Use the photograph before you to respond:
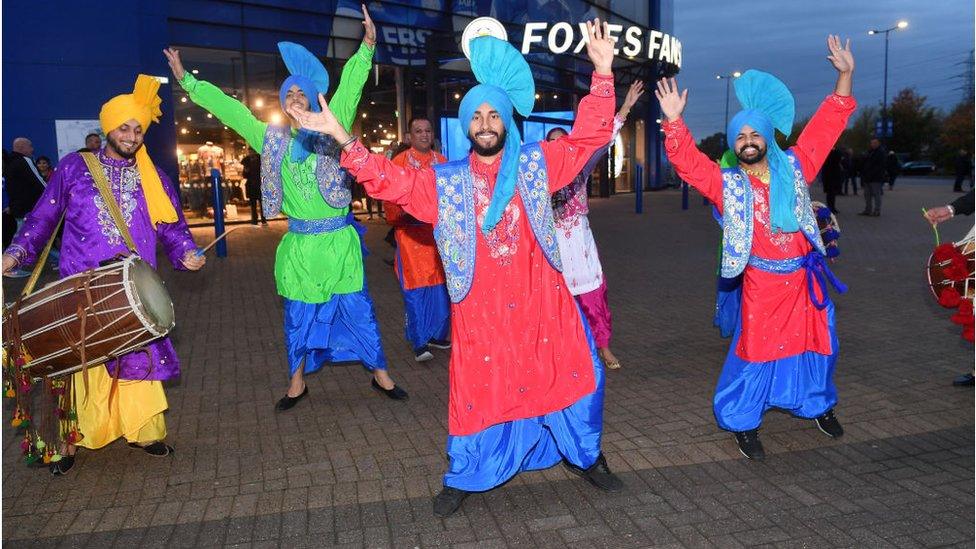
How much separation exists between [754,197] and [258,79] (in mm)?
15732

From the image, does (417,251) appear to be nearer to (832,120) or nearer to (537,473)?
(537,473)

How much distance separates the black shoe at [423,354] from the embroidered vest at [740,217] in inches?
112

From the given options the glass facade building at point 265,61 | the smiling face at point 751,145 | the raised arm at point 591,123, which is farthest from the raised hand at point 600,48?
the glass facade building at point 265,61

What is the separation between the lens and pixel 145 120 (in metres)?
4.26

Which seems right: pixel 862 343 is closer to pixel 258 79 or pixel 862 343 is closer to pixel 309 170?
pixel 309 170

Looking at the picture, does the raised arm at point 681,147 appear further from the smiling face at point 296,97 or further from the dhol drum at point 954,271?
the smiling face at point 296,97

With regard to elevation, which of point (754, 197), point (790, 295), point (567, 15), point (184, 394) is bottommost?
point (184, 394)

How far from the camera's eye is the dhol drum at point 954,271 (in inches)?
157

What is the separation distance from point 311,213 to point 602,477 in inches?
94.3

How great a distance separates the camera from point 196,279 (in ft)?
33.8

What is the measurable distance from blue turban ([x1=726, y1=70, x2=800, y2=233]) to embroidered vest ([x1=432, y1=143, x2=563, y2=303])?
1.26 meters

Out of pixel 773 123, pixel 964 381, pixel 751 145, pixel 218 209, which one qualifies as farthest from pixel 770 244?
pixel 218 209

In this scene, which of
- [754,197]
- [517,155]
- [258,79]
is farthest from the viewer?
[258,79]

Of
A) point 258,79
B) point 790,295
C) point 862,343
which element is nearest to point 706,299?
point 862,343
